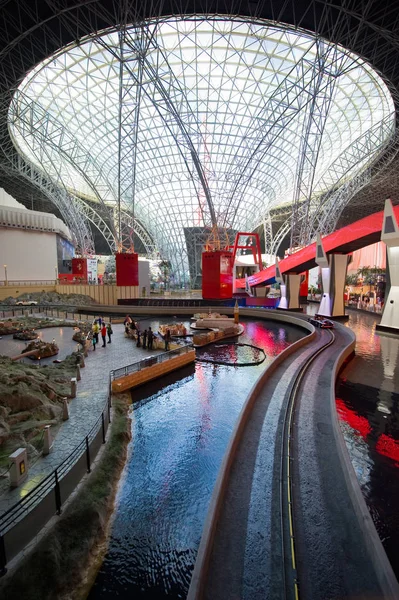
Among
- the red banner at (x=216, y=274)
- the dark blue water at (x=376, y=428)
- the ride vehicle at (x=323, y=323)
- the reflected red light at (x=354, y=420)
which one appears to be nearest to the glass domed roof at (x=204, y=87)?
the red banner at (x=216, y=274)

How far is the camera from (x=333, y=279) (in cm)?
3116

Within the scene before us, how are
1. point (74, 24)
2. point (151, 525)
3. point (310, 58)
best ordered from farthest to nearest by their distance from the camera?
point (310, 58), point (74, 24), point (151, 525)

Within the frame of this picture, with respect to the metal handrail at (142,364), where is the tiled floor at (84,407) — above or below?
below

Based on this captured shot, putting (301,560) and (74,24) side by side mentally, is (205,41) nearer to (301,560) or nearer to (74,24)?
(74,24)

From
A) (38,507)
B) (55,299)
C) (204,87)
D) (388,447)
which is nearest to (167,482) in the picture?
(38,507)

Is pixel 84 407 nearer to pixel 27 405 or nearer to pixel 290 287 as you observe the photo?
pixel 27 405

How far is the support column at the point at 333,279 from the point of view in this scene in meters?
30.9

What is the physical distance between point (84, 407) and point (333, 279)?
26.6 meters

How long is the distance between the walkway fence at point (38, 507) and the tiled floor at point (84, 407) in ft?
1.62

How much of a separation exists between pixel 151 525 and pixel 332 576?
356 cm

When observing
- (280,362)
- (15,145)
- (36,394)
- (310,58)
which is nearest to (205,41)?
(310,58)

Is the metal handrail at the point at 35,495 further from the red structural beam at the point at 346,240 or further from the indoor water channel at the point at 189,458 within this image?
the red structural beam at the point at 346,240

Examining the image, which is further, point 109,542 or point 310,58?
point 310,58

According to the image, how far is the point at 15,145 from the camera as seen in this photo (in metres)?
46.8
